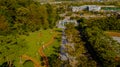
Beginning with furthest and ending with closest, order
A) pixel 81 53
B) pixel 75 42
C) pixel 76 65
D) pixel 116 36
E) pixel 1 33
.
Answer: pixel 116 36 < pixel 1 33 < pixel 75 42 < pixel 81 53 < pixel 76 65

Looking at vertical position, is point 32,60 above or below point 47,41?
above

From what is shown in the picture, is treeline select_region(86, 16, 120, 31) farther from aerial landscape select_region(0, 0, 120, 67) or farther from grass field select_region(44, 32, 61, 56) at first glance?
grass field select_region(44, 32, 61, 56)

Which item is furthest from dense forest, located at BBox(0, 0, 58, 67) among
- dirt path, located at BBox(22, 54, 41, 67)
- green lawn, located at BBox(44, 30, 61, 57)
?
green lawn, located at BBox(44, 30, 61, 57)

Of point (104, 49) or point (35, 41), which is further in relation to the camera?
point (35, 41)

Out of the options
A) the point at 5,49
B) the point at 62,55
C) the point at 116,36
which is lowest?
the point at 116,36

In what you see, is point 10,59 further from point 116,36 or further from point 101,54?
point 116,36

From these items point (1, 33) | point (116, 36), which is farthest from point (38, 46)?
point (116, 36)

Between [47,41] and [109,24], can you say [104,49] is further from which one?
[109,24]

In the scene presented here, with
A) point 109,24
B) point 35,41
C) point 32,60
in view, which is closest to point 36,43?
point 35,41
